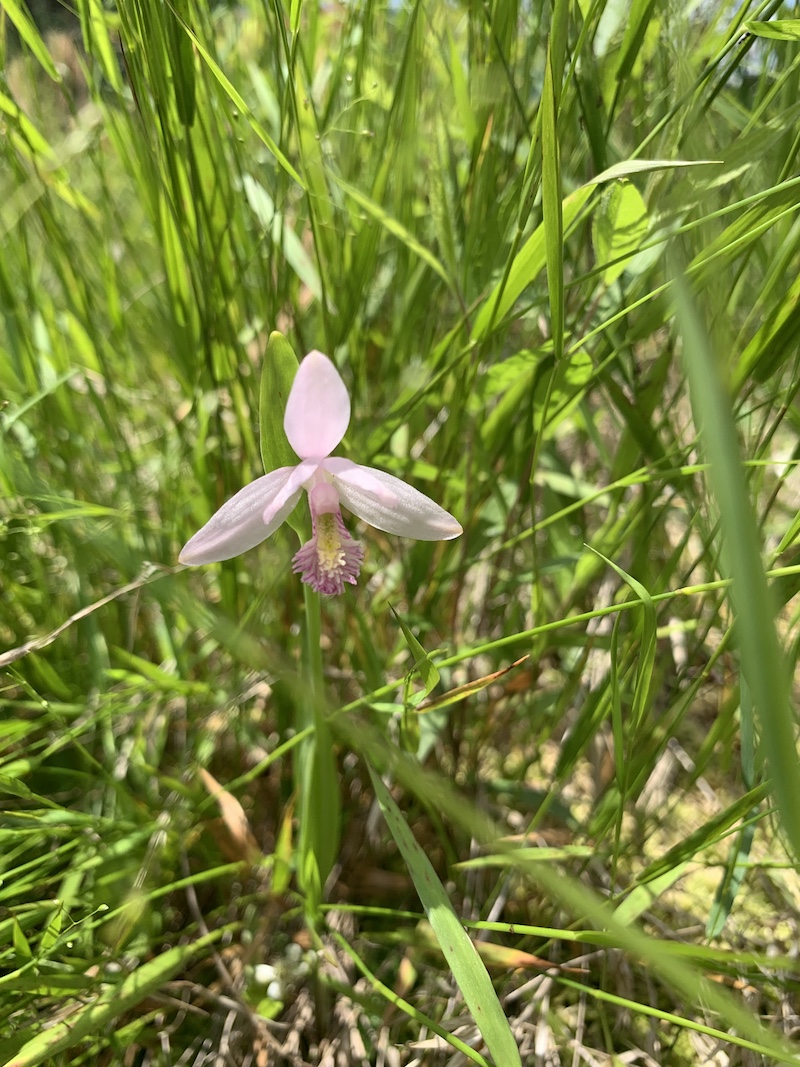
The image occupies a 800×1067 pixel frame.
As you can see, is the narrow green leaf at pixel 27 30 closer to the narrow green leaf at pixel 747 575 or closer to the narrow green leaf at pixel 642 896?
the narrow green leaf at pixel 747 575

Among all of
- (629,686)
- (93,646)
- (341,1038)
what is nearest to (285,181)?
(93,646)

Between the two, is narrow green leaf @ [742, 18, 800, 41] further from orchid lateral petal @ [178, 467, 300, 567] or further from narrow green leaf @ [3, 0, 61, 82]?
narrow green leaf @ [3, 0, 61, 82]

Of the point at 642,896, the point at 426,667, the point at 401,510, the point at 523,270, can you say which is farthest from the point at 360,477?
the point at 642,896

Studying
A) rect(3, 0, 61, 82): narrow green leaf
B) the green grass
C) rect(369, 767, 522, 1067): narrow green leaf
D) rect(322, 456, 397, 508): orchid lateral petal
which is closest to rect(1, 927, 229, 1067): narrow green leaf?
the green grass

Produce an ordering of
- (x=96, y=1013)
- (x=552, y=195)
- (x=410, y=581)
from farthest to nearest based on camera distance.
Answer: (x=410, y=581) < (x=96, y=1013) < (x=552, y=195)

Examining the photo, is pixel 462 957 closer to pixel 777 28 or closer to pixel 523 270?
pixel 523 270

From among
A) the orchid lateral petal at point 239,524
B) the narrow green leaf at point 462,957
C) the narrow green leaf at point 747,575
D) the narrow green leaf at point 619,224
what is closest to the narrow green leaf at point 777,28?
the narrow green leaf at point 619,224

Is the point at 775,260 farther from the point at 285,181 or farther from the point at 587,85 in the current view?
the point at 285,181

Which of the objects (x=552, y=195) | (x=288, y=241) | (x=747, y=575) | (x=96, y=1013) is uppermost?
(x=288, y=241)
